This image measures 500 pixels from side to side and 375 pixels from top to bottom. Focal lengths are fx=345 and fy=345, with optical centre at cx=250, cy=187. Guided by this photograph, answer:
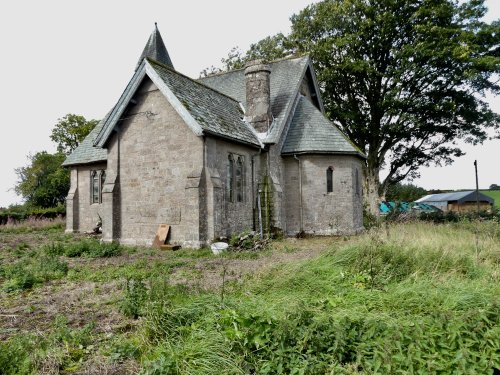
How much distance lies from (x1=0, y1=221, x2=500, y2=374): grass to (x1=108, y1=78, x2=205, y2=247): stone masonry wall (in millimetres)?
6447

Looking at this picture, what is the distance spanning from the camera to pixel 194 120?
45.6 ft

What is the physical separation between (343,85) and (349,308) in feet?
86.4

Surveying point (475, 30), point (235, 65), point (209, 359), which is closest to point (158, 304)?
point (209, 359)

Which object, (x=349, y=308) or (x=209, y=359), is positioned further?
(x=349, y=308)

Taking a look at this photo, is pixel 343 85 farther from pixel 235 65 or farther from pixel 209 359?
pixel 209 359

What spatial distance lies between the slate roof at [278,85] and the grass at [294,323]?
11.7 m

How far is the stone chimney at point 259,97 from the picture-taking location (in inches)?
733

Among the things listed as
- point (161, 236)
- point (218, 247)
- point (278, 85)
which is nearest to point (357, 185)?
point (278, 85)

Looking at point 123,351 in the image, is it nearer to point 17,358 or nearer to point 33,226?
point 17,358

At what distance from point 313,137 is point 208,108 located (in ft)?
21.1

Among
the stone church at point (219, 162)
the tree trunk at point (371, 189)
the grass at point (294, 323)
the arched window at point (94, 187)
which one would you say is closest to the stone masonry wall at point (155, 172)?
the stone church at point (219, 162)

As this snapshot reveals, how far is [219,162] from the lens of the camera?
15141mm

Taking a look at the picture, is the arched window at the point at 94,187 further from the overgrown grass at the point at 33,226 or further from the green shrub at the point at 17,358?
the green shrub at the point at 17,358

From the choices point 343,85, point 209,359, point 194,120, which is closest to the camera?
point 209,359
